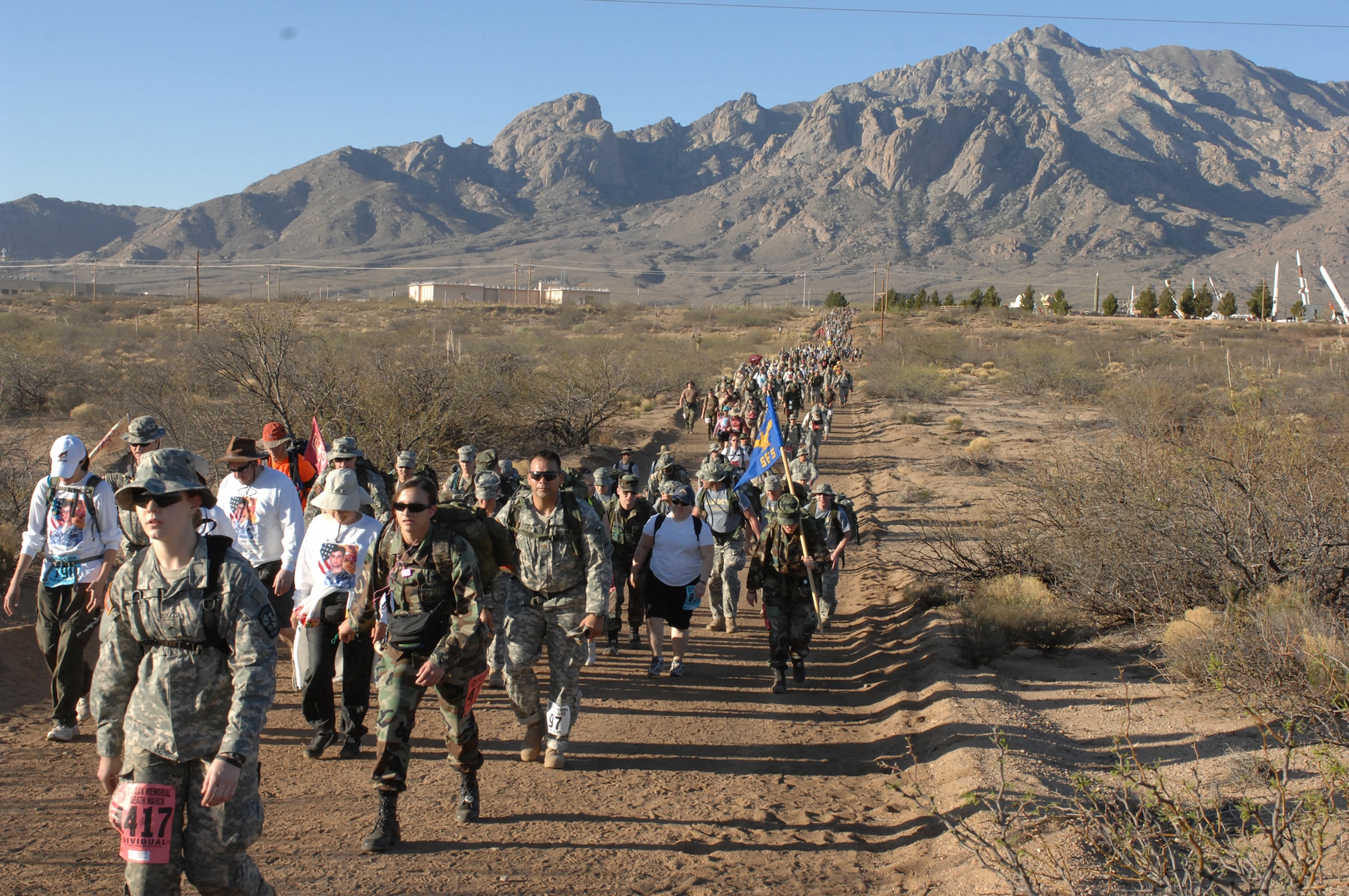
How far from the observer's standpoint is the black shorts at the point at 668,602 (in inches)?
304

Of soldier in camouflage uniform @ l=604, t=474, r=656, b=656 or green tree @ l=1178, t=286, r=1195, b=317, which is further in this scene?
green tree @ l=1178, t=286, r=1195, b=317

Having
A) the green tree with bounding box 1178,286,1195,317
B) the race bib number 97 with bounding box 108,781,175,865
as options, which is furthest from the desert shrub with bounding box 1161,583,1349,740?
the green tree with bounding box 1178,286,1195,317

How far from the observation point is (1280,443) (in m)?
8.22

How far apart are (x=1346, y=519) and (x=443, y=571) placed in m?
6.87

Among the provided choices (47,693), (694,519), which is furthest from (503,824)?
(47,693)

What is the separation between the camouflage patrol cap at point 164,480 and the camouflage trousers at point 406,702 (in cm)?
161

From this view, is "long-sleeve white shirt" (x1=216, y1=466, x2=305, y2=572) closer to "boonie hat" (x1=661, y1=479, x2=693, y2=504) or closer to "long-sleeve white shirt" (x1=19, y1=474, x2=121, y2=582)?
"long-sleeve white shirt" (x1=19, y1=474, x2=121, y2=582)

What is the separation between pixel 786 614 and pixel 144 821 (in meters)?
5.16

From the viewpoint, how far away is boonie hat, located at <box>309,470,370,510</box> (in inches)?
216

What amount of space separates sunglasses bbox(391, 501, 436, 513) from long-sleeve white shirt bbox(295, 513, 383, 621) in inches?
37.9

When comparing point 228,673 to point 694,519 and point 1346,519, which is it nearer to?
point 694,519

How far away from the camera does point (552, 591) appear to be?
5801 millimetres

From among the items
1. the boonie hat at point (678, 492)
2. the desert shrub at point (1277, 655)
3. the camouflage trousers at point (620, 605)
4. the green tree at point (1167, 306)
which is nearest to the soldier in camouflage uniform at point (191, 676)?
the boonie hat at point (678, 492)

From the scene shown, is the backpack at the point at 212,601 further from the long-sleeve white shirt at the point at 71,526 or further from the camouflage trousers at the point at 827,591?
the camouflage trousers at the point at 827,591
